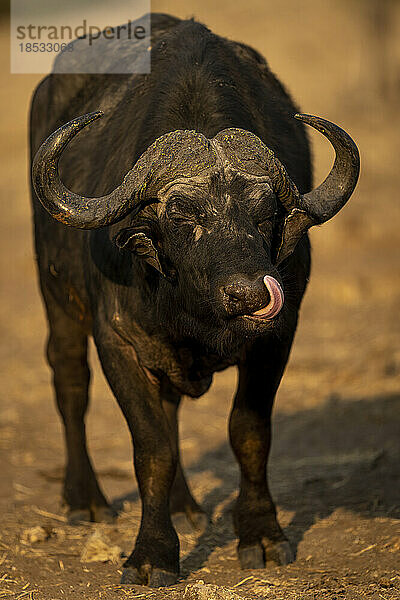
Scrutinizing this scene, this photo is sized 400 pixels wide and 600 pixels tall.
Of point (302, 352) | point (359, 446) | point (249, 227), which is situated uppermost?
point (249, 227)

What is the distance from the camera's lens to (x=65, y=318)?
6.26 meters

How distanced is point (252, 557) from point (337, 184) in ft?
6.18

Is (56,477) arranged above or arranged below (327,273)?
above

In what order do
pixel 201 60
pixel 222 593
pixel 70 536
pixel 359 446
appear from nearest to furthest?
1. pixel 222 593
2. pixel 201 60
3. pixel 70 536
4. pixel 359 446

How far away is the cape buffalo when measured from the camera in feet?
13.6

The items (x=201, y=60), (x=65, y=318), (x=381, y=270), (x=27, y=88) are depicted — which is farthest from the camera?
(x=27, y=88)

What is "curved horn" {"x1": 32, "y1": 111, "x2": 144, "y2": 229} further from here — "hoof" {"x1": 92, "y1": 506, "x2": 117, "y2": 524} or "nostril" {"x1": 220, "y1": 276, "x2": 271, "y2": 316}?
"hoof" {"x1": 92, "y1": 506, "x2": 117, "y2": 524}

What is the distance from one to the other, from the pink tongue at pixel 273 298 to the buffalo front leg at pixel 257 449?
0.98 metres

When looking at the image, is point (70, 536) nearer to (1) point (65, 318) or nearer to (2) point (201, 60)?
(1) point (65, 318)

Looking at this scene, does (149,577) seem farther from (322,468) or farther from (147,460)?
(322,468)

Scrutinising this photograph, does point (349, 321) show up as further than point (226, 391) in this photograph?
Yes

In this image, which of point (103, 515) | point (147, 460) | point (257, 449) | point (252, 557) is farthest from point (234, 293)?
point (103, 515)

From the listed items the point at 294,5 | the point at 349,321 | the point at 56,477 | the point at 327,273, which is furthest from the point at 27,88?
Answer: the point at 56,477

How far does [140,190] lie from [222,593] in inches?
67.8
